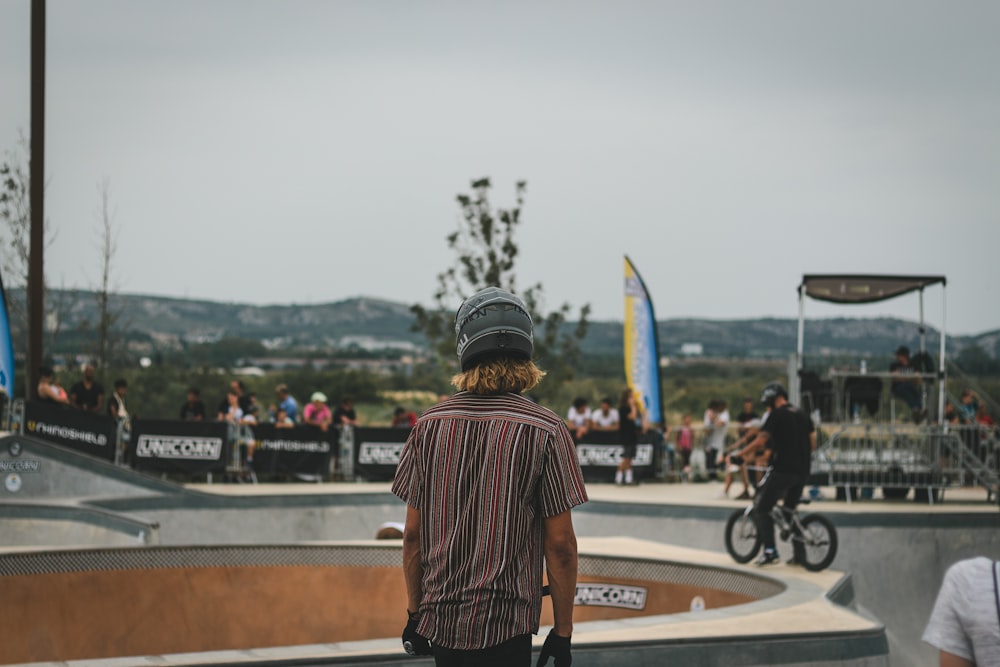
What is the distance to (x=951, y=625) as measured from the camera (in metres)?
3.14

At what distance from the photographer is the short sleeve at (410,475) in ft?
12.8

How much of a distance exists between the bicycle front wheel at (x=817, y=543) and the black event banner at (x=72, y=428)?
38.1 feet

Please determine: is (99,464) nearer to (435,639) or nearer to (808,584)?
(808,584)

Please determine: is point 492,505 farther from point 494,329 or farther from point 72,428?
point 72,428

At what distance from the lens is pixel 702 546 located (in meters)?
16.6

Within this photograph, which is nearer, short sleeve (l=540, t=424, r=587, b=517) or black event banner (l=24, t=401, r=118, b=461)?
short sleeve (l=540, t=424, r=587, b=517)

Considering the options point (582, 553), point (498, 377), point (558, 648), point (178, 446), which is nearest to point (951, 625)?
point (558, 648)

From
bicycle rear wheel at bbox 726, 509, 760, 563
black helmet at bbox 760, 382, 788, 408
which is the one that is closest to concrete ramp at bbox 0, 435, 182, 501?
bicycle rear wheel at bbox 726, 509, 760, 563

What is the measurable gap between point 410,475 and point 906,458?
56.0ft

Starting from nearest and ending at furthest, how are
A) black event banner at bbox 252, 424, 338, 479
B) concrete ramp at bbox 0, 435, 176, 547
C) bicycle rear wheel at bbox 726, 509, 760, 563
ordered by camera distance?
bicycle rear wheel at bbox 726, 509, 760, 563 < concrete ramp at bbox 0, 435, 176, 547 < black event banner at bbox 252, 424, 338, 479

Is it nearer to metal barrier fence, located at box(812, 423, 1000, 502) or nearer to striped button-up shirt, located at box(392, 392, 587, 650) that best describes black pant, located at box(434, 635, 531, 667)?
striped button-up shirt, located at box(392, 392, 587, 650)

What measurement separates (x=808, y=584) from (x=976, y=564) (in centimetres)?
740

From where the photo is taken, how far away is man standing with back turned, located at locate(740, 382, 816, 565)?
1259cm

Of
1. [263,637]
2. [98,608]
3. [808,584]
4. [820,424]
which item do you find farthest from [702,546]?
[98,608]
